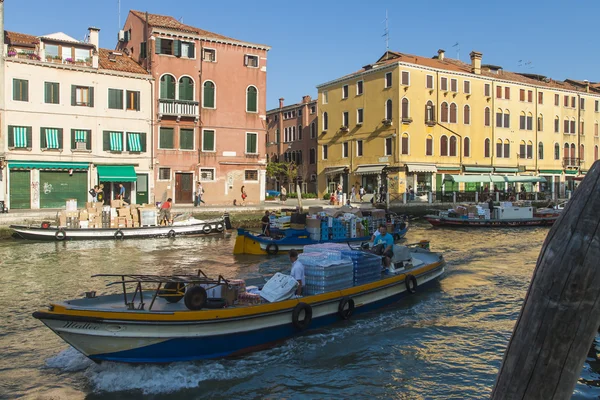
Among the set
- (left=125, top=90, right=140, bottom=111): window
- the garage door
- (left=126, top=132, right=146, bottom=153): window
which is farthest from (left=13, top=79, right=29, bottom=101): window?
(left=126, top=132, right=146, bottom=153): window

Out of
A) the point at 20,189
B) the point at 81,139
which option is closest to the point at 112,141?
the point at 81,139

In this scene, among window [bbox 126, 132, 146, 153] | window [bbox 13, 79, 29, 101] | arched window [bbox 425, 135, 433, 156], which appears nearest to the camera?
window [bbox 13, 79, 29, 101]

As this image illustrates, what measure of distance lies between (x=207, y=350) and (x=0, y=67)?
27526 millimetres

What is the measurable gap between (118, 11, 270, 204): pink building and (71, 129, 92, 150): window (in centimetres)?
404

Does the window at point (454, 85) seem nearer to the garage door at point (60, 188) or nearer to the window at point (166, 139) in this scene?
the window at point (166, 139)

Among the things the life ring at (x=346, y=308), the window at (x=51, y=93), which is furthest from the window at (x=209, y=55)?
the life ring at (x=346, y=308)

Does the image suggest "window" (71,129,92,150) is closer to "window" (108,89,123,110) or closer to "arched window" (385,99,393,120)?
"window" (108,89,123,110)

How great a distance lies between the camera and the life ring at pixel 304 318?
9.14 meters

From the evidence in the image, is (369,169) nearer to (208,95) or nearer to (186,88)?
(208,95)

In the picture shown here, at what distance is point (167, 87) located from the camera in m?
34.3

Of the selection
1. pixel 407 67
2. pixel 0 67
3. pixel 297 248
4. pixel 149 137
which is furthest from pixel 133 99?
pixel 407 67

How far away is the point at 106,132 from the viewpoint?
1265 inches

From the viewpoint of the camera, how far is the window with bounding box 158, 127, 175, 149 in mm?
34125

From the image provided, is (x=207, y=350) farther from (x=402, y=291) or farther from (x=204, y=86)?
(x=204, y=86)
